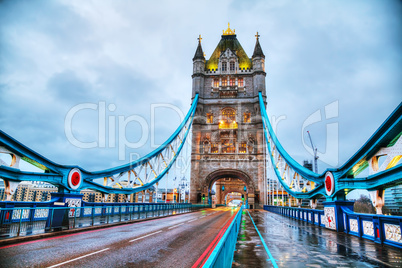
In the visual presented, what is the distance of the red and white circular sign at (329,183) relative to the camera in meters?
13.1

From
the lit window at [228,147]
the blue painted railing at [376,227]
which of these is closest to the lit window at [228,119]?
the lit window at [228,147]

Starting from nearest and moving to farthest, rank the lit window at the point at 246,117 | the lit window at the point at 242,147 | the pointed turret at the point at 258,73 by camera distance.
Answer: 1. the lit window at the point at 242,147
2. the lit window at the point at 246,117
3. the pointed turret at the point at 258,73

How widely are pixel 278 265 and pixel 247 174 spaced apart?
40932mm

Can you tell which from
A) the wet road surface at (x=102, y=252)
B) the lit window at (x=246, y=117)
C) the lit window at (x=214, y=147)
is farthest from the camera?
the lit window at (x=246, y=117)

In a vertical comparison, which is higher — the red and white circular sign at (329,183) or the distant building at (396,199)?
the red and white circular sign at (329,183)

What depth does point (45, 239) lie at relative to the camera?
29.7 feet

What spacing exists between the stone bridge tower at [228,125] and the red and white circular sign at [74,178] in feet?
105

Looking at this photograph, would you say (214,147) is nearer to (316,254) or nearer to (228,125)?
(228,125)

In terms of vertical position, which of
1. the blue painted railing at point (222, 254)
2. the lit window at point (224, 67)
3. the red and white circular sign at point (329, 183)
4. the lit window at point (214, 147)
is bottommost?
the blue painted railing at point (222, 254)

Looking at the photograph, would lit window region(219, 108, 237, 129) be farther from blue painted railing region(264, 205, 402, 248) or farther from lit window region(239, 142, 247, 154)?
blue painted railing region(264, 205, 402, 248)

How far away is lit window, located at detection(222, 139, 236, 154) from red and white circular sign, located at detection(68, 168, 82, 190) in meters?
36.0

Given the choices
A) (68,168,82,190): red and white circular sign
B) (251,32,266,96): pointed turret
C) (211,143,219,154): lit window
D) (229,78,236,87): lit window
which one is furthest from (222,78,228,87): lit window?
(68,168,82,190): red and white circular sign

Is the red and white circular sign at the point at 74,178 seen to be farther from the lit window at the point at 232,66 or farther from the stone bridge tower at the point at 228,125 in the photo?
the lit window at the point at 232,66

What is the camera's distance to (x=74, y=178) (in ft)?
48.5
